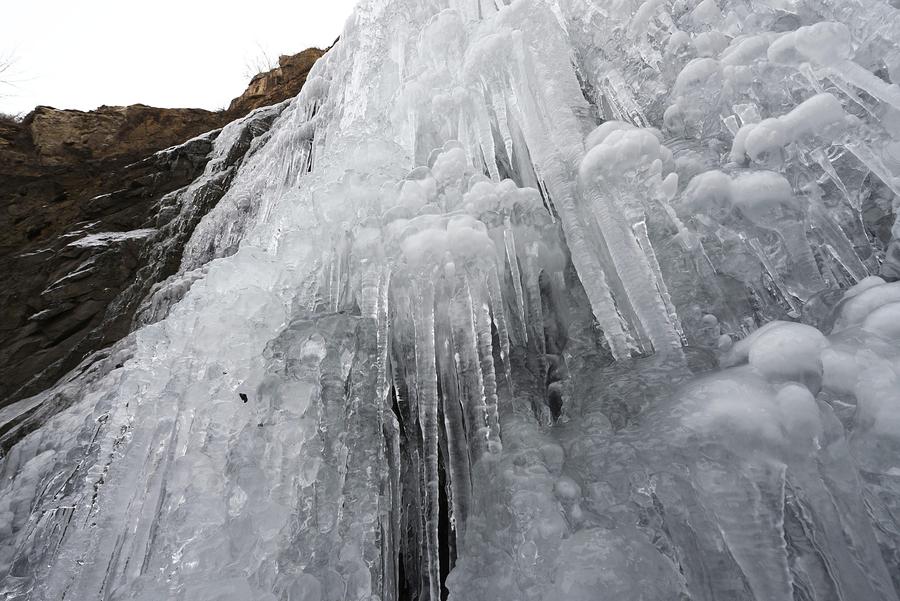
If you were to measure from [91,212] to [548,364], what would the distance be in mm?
7681

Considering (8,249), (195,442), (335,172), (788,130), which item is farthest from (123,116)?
(788,130)

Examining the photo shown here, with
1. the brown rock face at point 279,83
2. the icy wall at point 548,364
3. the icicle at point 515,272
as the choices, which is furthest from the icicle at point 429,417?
the brown rock face at point 279,83

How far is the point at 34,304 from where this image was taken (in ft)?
21.1

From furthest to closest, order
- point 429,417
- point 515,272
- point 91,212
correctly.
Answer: point 91,212, point 515,272, point 429,417

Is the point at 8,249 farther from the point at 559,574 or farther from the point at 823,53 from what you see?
the point at 823,53

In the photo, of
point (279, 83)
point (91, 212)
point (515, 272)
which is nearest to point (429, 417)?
point (515, 272)

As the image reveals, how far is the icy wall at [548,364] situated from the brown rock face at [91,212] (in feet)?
8.83

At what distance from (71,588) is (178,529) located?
0.54 m

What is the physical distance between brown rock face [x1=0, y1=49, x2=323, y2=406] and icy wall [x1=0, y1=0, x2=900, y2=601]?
2692 mm

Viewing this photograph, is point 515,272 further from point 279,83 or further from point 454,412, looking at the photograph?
point 279,83

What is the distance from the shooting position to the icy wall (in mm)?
1587

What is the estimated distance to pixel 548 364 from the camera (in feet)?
10.6

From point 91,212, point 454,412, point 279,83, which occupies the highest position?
point 279,83

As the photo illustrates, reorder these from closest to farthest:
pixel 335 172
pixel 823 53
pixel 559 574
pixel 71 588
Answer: pixel 559 574 < pixel 71 588 < pixel 823 53 < pixel 335 172
